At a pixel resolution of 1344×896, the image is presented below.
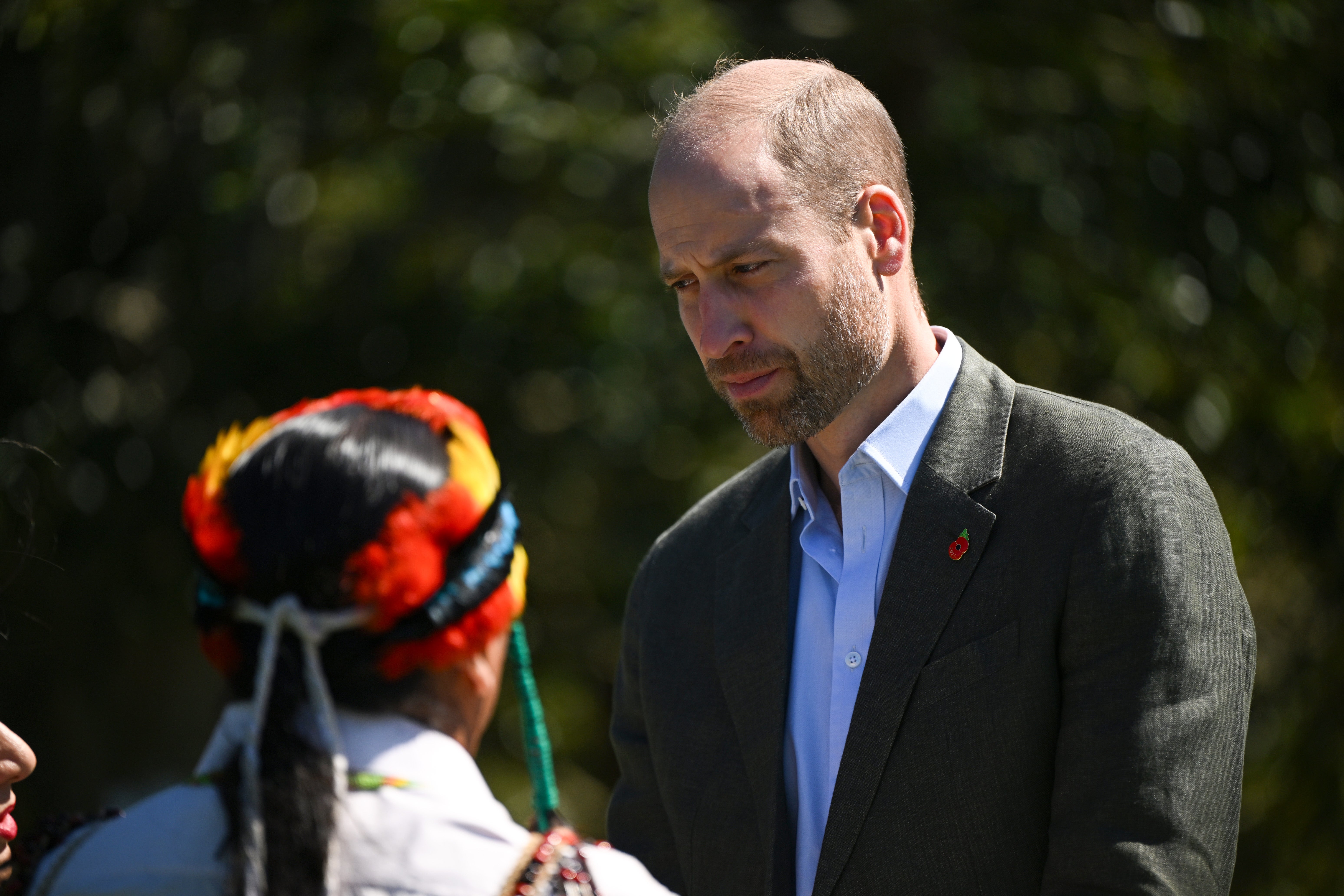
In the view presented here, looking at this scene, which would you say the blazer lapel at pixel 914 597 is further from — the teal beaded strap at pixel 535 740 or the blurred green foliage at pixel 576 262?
the blurred green foliage at pixel 576 262

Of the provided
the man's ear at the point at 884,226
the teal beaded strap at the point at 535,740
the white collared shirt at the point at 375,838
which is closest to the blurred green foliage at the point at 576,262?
the man's ear at the point at 884,226

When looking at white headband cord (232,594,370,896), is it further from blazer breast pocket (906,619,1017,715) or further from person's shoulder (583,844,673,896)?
blazer breast pocket (906,619,1017,715)

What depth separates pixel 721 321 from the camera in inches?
76.0

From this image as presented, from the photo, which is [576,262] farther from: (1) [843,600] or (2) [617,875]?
(2) [617,875]

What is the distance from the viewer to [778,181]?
6.22ft

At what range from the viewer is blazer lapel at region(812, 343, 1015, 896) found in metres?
1.77

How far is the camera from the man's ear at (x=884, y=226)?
1996 millimetres

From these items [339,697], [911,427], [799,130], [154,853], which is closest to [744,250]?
[799,130]

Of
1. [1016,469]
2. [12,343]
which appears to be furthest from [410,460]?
[12,343]

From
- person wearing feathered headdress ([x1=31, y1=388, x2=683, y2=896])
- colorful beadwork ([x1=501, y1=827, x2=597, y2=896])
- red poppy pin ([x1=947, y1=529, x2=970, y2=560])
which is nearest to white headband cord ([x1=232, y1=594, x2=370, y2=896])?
person wearing feathered headdress ([x1=31, y1=388, x2=683, y2=896])

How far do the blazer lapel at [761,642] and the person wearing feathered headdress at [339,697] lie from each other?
520mm

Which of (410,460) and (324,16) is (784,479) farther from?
(324,16)

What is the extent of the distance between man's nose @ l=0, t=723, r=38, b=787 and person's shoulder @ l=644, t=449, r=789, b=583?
1.03m

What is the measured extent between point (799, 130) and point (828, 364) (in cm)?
37
